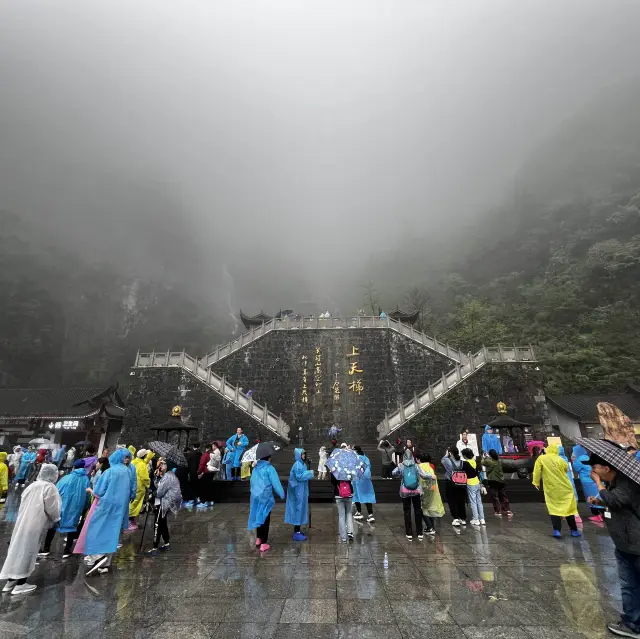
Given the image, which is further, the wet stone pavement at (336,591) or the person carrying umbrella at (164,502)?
the person carrying umbrella at (164,502)

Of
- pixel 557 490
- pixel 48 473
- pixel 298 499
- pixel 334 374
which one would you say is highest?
pixel 334 374

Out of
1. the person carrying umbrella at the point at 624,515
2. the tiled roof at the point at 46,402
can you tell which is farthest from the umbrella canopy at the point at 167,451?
the tiled roof at the point at 46,402

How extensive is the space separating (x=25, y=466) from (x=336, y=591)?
14792mm

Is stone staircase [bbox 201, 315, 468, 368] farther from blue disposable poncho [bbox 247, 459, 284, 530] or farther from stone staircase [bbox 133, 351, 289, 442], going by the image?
blue disposable poncho [bbox 247, 459, 284, 530]

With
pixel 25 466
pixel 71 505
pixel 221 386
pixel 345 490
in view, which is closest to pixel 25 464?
pixel 25 466

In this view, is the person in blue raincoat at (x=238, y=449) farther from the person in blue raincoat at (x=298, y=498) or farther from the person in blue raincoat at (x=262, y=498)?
the person in blue raincoat at (x=262, y=498)

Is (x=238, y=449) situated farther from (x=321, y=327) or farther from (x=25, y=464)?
(x=321, y=327)

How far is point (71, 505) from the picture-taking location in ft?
17.5

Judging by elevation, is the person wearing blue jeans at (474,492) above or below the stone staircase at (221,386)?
below

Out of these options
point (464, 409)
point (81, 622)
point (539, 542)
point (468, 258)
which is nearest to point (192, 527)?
point (81, 622)

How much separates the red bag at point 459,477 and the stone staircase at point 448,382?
1083 centimetres

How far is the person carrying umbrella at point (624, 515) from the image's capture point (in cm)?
266

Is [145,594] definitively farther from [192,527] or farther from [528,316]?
[528,316]

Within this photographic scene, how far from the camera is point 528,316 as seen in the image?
33688mm
